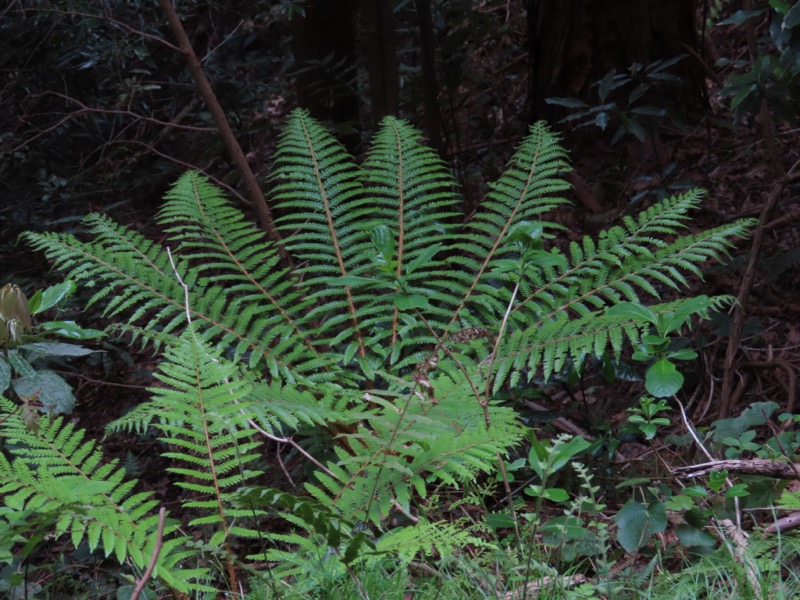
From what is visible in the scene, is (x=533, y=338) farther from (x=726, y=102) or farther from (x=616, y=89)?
(x=726, y=102)

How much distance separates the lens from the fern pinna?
4.77 ft

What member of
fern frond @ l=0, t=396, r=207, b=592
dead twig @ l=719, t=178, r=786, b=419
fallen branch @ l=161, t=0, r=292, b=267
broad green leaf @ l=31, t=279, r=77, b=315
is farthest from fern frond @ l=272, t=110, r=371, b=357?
dead twig @ l=719, t=178, r=786, b=419

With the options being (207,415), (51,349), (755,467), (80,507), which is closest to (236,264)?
(51,349)

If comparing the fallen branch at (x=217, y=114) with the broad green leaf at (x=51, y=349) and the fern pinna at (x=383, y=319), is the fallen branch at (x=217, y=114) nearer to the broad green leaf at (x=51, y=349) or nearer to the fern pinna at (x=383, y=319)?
the fern pinna at (x=383, y=319)

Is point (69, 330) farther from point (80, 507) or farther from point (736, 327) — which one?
point (736, 327)

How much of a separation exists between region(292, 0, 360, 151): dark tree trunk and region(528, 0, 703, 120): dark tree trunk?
0.90 meters

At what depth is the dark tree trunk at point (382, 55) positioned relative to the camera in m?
3.21

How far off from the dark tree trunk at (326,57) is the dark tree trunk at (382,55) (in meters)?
0.52

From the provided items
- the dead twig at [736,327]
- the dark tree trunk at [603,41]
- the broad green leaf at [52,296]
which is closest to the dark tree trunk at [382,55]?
the dark tree trunk at [603,41]

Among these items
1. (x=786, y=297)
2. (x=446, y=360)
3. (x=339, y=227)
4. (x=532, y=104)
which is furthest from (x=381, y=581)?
(x=532, y=104)

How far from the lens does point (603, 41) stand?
133 inches

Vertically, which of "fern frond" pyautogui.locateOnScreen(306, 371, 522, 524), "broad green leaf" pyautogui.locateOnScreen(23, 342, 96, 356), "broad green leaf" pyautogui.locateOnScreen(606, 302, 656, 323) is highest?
"broad green leaf" pyautogui.locateOnScreen(606, 302, 656, 323)

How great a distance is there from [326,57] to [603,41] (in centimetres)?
128

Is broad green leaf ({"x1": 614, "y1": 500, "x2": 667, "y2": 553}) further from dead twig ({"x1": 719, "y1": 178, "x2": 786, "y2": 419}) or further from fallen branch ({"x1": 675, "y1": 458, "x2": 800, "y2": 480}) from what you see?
dead twig ({"x1": 719, "y1": 178, "x2": 786, "y2": 419})
